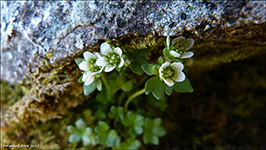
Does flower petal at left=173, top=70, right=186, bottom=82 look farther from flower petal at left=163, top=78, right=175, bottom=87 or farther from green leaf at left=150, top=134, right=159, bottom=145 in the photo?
green leaf at left=150, top=134, right=159, bottom=145

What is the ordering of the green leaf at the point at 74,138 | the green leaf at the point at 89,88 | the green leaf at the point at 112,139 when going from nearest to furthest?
1. the green leaf at the point at 89,88
2. the green leaf at the point at 112,139
3. the green leaf at the point at 74,138

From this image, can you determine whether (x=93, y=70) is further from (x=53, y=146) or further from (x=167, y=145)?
(x=167, y=145)

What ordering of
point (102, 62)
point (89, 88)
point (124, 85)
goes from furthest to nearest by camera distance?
point (124, 85), point (89, 88), point (102, 62)

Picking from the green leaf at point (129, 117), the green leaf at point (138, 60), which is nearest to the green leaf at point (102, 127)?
the green leaf at point (129, 117)

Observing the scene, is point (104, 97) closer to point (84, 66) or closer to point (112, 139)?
point (112, 139)

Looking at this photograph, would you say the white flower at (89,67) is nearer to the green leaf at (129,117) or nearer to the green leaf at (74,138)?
the green leaf at (129,117)

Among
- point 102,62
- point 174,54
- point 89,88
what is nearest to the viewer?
point 174,54

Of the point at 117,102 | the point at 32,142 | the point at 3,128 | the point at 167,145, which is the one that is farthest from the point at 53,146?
the point at 167,145

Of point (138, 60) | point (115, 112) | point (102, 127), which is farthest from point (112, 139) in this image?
point (138, 60)
